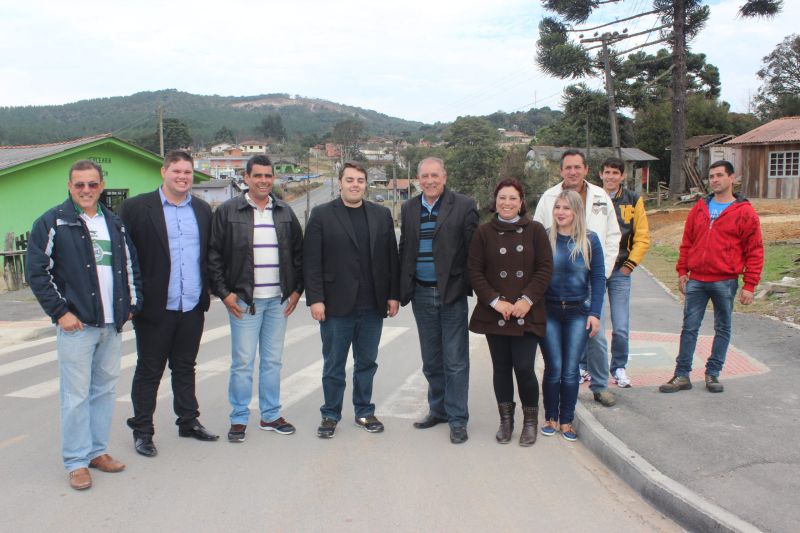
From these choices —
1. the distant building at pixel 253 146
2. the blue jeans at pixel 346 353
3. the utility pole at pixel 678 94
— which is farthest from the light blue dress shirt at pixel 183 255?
the distant building at pixel 253 146

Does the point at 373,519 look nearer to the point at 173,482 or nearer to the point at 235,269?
the point at 173,482

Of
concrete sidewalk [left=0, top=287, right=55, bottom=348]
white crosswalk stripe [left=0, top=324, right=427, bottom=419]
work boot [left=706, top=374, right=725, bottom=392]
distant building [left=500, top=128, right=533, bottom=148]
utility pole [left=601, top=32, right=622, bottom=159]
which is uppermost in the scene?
distant building [left=500, top=128, right=533, bottom=148]

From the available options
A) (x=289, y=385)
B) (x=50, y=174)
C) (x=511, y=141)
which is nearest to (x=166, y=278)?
(x=289, y=385)

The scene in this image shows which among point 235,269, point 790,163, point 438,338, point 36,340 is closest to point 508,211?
point 438,338

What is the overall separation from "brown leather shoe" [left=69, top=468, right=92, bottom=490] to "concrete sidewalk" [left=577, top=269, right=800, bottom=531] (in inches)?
141

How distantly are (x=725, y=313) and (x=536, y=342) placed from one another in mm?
2116

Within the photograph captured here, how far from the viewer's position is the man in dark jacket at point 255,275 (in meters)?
5.36

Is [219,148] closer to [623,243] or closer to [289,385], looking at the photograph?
[289,385]

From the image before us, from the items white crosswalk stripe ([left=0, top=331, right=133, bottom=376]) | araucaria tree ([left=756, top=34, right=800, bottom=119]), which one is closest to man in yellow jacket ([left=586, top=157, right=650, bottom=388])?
white crosswalk stripe ([left=0, top=331, right=133, bottom=376])

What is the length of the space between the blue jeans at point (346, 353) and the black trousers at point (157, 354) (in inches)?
40.7

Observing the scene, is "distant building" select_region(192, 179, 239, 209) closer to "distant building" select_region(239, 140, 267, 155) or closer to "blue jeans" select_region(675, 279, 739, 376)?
"blue jeans" select_region(675, 279, 739, 376)

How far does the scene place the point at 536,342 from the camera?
532cm

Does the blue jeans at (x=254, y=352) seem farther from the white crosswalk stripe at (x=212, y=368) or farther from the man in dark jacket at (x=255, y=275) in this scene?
the white crosswalk stripe at (x=212, y=368)

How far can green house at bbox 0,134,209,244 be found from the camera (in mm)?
21312
